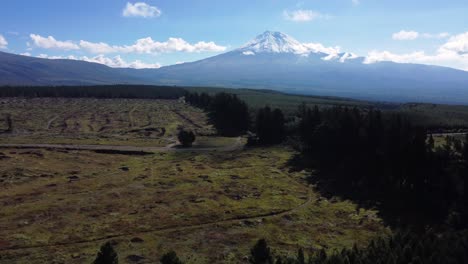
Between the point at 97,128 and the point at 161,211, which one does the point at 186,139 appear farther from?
the point at 161,211

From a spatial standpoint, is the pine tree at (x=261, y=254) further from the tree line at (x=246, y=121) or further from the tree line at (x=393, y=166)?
the tree line at (x=246, y=121)

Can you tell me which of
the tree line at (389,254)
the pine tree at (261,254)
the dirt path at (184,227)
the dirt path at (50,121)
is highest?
the tree line at (389,254)

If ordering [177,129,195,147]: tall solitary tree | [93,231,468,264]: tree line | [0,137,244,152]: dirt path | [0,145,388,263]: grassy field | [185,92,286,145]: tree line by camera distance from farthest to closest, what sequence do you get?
[185,92,286,145]: tree line
[177,129,195,147]: tall solitary tree
[0,137,244,152]: dirt path
[0,145,388,263]: grassy field
[93,231,468,264]: tree line

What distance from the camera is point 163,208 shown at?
227ft

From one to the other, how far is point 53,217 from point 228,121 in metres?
100

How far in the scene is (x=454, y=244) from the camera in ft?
148

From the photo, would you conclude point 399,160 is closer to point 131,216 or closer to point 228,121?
point 131,216

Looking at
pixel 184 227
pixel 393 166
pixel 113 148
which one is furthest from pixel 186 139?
pixel 184 227

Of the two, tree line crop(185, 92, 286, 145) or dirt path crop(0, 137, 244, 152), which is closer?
dirt path crop(0, 137, 244, 152)

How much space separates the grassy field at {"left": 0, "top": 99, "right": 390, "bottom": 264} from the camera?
5353cm

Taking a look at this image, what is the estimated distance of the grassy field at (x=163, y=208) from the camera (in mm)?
→ 53531

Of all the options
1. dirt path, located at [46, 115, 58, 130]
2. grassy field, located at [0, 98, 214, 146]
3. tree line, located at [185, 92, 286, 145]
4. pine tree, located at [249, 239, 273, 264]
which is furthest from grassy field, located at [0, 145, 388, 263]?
dirt path, located at [46, 115, 58, 130]

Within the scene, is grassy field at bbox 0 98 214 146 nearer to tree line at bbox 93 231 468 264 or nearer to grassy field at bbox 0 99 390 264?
grassy field at bbox 0 99 390 264

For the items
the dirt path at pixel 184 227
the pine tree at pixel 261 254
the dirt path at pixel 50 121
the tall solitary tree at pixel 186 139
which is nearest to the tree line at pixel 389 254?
the pine tree at pixel 261 254
